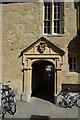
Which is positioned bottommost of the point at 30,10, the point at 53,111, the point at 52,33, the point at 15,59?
the point at 53,111

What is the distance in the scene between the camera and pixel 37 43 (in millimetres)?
18109

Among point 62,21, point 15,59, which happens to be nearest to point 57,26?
point 62,21

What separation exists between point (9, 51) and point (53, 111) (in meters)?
5.33

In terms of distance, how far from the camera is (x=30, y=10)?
18172 mm

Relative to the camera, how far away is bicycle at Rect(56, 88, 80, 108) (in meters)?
16.9

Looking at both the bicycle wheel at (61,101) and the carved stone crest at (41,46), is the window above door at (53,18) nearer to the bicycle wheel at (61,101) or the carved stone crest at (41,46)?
the carved stone crest at (41,46)

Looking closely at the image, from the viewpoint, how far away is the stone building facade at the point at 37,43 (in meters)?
17.9

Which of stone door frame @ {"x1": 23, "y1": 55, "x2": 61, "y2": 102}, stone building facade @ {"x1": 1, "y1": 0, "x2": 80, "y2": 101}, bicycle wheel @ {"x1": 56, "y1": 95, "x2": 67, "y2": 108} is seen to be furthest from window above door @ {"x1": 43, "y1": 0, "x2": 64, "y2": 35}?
bicycle wheel @ {"x1": 56, "y1": 95, "x2": 67, "y2": 108}

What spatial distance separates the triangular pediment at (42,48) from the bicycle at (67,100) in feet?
8.87

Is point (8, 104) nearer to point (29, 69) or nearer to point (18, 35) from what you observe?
point (29, 69)

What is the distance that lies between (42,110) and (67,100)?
2.21 metres

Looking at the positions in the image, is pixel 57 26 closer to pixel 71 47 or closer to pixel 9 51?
pixel 71 47

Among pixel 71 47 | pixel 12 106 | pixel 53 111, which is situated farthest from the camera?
pixel 71 47

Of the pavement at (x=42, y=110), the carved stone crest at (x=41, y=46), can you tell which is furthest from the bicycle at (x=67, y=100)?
the carved stone crest at (x=41, y=46)
